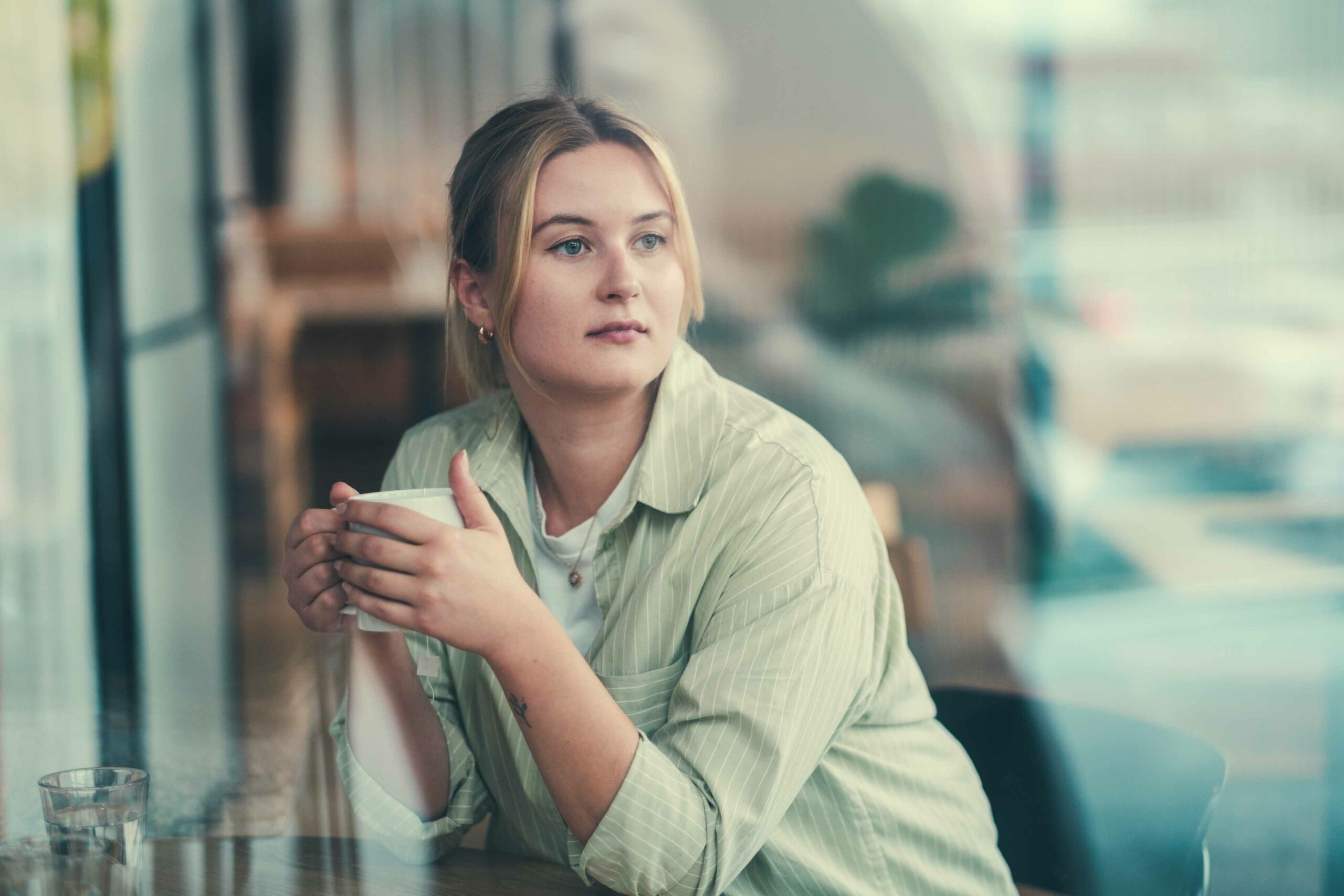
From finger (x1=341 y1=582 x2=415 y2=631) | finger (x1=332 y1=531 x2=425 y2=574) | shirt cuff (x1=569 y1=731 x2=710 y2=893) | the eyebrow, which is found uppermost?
the eyebrow

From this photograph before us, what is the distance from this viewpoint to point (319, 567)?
2.57 ft

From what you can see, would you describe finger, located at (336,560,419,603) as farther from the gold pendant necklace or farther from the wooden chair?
the wooden chair

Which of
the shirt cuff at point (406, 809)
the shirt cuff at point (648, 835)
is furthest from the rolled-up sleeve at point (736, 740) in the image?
the shirt cuff at point (406, 809)

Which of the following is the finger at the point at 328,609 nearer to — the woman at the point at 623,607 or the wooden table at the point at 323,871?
the woman at the point at 623,607

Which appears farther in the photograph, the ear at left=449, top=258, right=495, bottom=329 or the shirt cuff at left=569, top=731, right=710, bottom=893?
the ear at left=449, top=258, right=495, bottom=329

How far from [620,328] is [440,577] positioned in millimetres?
276

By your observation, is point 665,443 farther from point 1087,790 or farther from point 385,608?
point 1087,790

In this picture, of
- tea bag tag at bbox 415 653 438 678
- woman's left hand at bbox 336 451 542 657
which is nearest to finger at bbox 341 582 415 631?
woman's left hand at bbox 336 451 542 657

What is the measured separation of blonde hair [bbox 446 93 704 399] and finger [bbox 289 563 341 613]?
0.25 metres

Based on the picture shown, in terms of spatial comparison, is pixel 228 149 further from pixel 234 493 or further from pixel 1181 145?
pixel 1181 145

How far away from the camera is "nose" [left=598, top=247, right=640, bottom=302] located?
898 mm

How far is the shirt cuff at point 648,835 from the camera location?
2.41 ft

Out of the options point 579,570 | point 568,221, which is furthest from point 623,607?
point 568,221

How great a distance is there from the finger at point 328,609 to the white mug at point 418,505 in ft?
0.12
